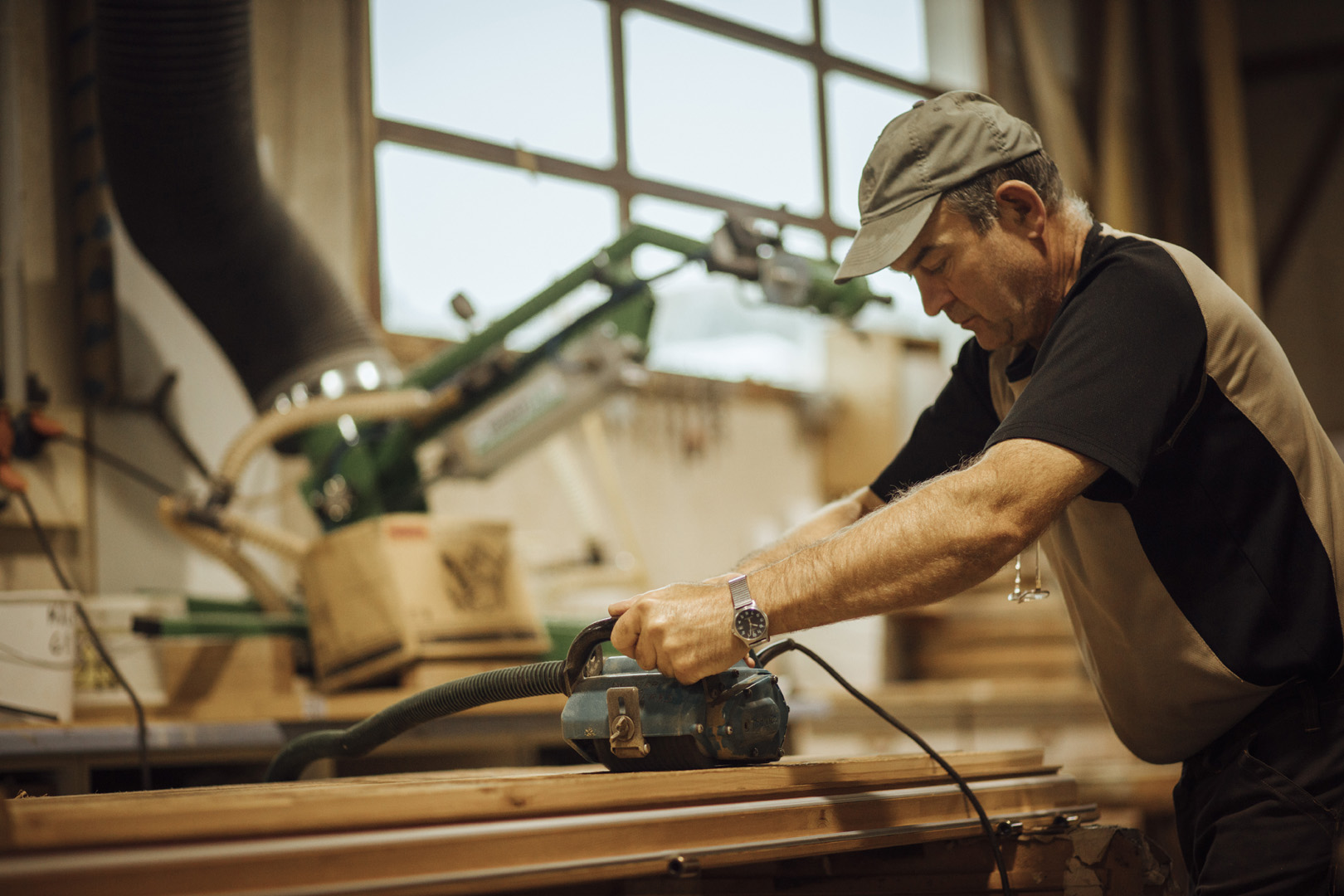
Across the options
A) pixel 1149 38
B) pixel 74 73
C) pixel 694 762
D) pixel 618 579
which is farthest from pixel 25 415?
pixel 1149 38

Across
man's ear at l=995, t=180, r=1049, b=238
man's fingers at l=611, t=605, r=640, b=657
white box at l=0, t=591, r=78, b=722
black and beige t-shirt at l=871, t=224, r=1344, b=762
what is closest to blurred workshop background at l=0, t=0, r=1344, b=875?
white box at l=0, t=591, r=78, b=722

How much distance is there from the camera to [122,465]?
323 centimetres

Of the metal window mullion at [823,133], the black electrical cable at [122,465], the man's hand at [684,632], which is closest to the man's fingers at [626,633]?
the man's hand at [684,632]

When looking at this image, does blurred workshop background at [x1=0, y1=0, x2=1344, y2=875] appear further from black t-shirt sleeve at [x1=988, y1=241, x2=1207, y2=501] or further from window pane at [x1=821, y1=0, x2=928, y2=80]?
black t-shirt sleeve at [x1=988, y1=241, x2=1207, y2=501]

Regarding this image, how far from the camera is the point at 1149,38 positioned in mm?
6809

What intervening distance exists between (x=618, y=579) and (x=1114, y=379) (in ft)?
9.16

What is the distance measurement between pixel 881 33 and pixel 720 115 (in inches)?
53.0

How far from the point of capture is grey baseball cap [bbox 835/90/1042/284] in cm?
129

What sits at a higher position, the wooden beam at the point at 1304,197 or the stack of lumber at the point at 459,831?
the wooden beam at the point at 1304,197

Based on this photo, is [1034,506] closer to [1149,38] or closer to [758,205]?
[758,205]

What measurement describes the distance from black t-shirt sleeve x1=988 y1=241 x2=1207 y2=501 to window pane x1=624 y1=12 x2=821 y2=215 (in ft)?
13.1

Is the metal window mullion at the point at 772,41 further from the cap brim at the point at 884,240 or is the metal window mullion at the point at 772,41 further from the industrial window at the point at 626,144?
the cap brim at the point at 884,240

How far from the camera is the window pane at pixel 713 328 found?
5.07m

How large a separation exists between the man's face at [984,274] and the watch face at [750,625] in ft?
1.40
